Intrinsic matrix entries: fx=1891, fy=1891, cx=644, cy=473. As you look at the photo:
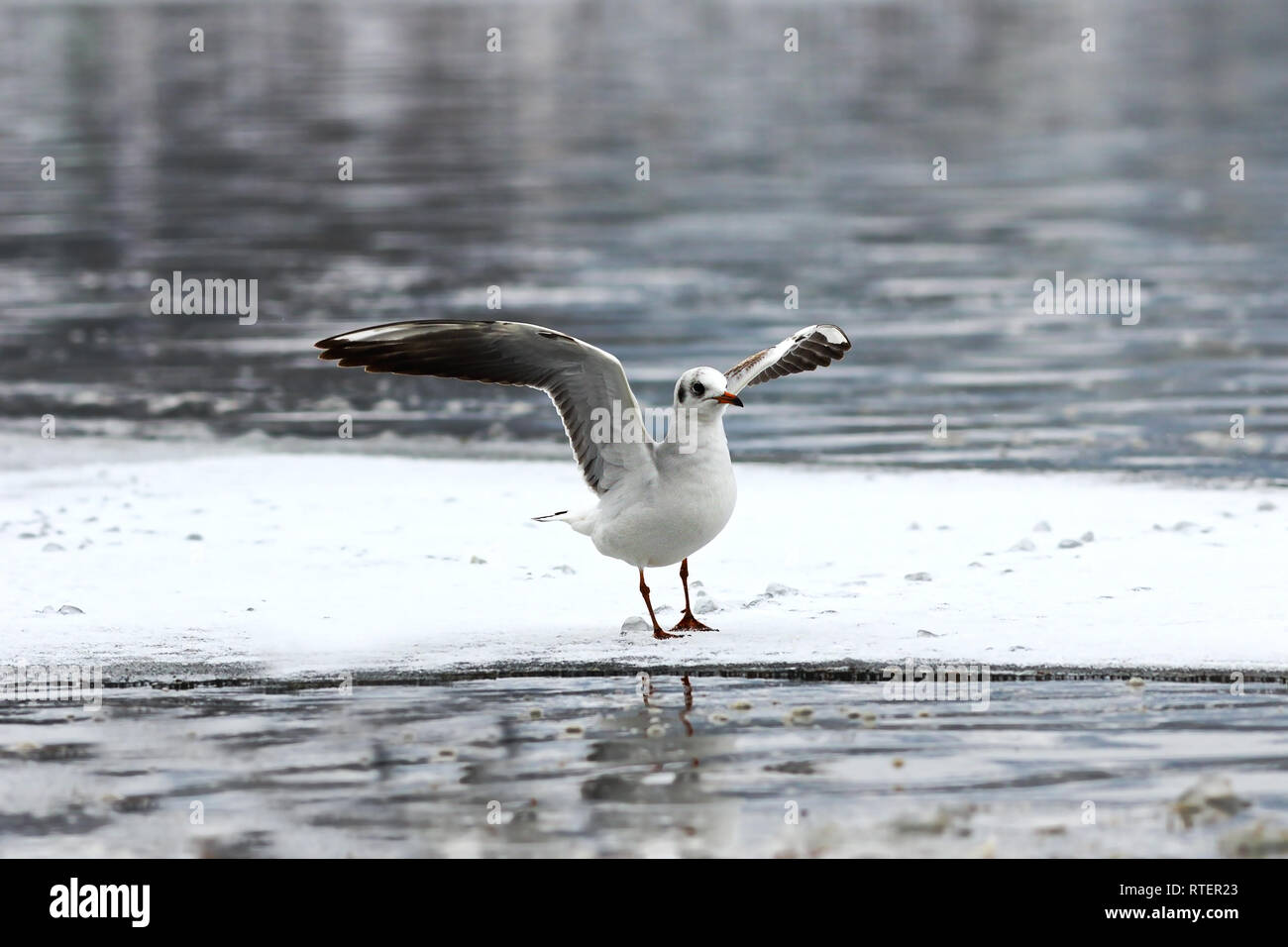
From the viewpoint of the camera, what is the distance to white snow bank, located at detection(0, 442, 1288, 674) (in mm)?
7746

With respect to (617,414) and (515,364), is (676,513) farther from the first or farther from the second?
(515,364)

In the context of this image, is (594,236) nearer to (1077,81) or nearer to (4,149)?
(4,149)

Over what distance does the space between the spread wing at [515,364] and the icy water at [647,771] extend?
1.12 m

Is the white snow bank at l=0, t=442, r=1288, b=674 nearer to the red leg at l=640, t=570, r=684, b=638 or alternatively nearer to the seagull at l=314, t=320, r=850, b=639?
the red leg at l=640, t=570, r=684, b=638

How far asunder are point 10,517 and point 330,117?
89.0ft

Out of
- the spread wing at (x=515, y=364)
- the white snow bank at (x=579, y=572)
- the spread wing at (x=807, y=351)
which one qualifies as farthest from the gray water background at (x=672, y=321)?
the spread wing at (x=807, y=351)

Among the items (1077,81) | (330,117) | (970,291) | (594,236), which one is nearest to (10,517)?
(970,291)

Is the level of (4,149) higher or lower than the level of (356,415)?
higher

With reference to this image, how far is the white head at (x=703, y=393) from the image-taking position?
7.58 m

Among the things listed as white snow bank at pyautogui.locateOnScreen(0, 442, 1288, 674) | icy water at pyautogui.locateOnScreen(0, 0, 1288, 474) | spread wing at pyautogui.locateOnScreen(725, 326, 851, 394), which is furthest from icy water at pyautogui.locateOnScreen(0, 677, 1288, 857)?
icy water at pyautogui.locateOnScreen(0, 0, 1288, 474)

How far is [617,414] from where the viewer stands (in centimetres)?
782

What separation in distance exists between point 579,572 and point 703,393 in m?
2.06

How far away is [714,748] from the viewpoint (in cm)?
632

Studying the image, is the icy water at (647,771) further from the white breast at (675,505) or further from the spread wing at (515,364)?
the spread wing at (515,364)
